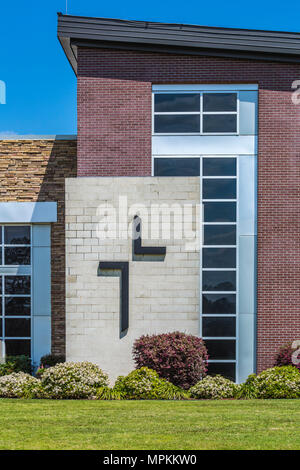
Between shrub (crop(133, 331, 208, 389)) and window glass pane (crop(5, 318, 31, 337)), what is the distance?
15.6 feet

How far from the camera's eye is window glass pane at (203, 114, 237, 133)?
1446 cm

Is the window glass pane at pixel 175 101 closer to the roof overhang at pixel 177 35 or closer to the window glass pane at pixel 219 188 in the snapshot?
the roof overhang at pixel 177 35

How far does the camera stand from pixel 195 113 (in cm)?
1449

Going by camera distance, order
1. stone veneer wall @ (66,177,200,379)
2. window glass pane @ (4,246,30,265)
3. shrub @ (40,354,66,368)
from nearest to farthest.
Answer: stone veneer wall @ (66,177,200,379)
shrub @ (40,354,66,368)
window glass pane @ (4,246,30,265)

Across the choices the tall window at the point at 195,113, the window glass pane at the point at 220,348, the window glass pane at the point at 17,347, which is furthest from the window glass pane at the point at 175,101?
the window glass pane at the point at 17,347

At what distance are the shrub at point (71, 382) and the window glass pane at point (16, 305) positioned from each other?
4232 mm

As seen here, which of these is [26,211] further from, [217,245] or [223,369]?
[223,369]

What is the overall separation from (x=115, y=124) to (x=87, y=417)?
8.61 m

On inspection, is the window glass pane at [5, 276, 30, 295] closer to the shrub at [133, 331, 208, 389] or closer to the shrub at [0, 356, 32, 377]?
the shrub at [0, 356, 32, 377]

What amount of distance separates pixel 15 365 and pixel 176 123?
8.78 metres

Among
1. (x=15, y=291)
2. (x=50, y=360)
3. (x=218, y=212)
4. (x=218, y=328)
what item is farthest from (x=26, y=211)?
(x=218, y=328)

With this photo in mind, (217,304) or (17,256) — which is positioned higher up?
(17,256)

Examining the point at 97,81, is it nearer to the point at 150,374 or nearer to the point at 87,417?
the point at 150,374

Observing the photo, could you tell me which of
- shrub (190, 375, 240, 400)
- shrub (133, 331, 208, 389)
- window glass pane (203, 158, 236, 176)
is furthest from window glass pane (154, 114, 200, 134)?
shrub (190, 375, 240, 400)
